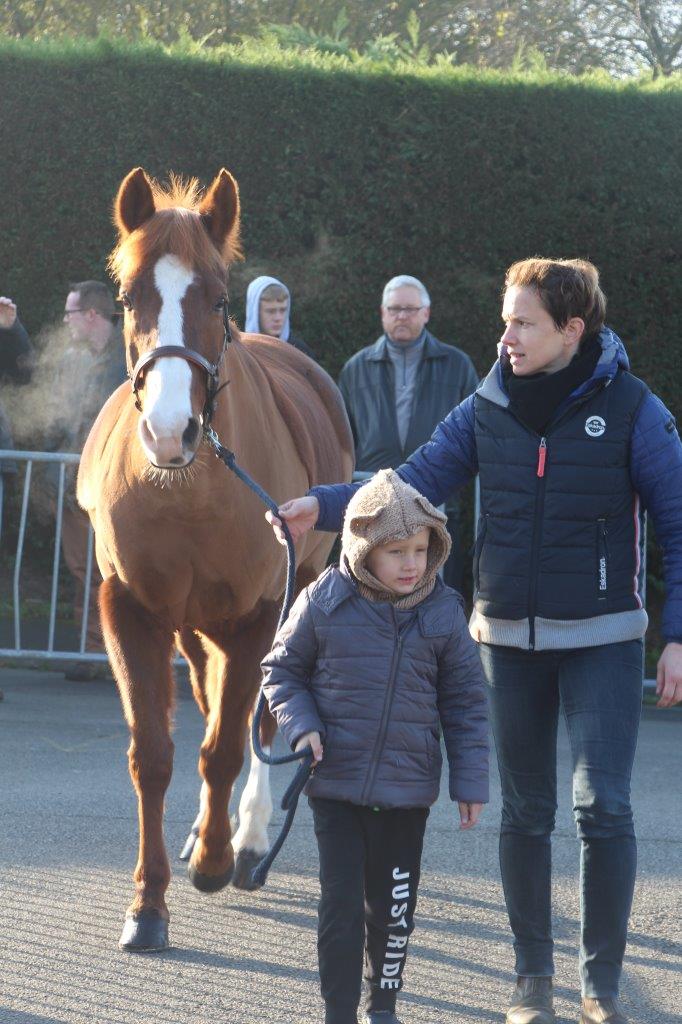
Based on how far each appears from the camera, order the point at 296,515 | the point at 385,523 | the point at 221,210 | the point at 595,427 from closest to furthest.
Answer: the point at 385,523 → the point at 595,427 → the point at 296,515 → the point at 221,210

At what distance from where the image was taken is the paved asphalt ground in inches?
153

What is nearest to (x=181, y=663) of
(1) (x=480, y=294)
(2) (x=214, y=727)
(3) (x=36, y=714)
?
(3) (x=36, y=714)

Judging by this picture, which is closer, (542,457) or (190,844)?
(542,457)

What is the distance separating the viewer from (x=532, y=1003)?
3.79m

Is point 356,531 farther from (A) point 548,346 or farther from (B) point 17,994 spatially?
(B) point 17,994

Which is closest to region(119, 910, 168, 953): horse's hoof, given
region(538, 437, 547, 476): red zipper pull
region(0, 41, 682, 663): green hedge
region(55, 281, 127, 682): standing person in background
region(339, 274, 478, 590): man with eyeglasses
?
region(538, 437, 547, 476): red zipper pull

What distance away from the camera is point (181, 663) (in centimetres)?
906

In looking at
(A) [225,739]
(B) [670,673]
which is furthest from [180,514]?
(B) [670,673]

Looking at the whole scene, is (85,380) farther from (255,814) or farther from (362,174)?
(255,814)

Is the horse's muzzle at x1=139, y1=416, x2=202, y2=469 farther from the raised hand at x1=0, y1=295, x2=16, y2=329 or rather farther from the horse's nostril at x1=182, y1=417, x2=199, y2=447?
the raised hand at x1=0, y1=295, x2=16, y2=329

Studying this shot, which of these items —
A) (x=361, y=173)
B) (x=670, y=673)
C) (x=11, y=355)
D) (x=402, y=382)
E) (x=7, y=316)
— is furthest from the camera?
(x=361, y=173)

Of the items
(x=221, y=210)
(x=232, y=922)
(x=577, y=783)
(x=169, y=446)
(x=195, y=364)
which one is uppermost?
(x=221, y=210)

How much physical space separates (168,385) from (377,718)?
3.99 ft

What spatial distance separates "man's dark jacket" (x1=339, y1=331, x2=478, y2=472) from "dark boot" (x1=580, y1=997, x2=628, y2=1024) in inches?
186
